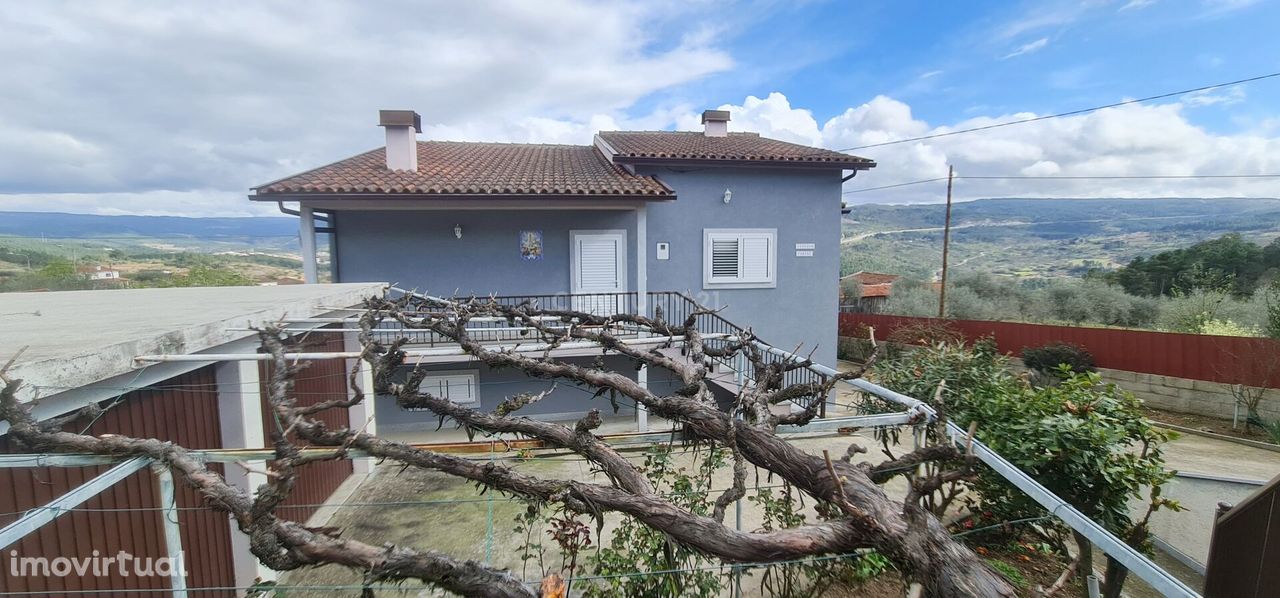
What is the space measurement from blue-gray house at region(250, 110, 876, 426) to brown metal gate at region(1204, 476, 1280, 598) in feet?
22.0

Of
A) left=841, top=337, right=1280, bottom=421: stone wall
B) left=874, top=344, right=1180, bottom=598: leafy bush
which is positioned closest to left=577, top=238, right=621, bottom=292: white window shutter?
left=874, top=344, right=1180, bottom=598: leafy bush

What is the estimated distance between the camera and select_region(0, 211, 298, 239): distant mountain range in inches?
1232

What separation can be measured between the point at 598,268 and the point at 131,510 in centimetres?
813

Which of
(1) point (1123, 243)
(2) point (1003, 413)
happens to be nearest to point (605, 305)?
(2) point (1003, 413)

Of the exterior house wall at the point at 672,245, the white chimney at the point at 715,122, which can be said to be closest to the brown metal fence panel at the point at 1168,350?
the exterior house wall at the point at 672,245

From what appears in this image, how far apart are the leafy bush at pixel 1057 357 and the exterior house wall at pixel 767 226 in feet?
21.7

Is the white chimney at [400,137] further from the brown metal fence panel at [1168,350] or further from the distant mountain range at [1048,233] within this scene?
the distant mountain range at [1048,233]

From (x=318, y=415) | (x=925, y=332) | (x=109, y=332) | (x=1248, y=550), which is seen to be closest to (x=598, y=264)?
(x=318, y=415)

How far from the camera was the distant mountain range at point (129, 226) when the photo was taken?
3130cm

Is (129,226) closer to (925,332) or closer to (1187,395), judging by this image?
(925,332)

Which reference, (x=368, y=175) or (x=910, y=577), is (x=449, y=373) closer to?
(x=368, y=175)

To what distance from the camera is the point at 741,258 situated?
10.4m

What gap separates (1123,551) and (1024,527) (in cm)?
364

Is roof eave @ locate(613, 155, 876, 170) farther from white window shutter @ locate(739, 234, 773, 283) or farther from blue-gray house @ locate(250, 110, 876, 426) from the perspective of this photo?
white window shutter @ locate(739, 234, 773, 283)
